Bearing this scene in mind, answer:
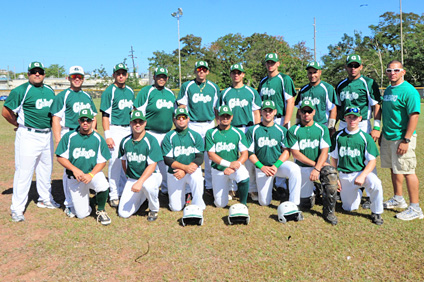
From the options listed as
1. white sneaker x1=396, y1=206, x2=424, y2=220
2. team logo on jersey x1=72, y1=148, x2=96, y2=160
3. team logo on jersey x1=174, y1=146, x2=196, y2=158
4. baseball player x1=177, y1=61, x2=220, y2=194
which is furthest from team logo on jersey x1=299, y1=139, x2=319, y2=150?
team logo on jersey x1=72, y1=148, x2=96, y2=160

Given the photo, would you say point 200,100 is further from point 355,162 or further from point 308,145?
point 355,162

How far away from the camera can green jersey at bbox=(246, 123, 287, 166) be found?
590 cm

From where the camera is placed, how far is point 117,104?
20.1 ft

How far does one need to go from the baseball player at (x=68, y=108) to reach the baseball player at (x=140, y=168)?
77 cm

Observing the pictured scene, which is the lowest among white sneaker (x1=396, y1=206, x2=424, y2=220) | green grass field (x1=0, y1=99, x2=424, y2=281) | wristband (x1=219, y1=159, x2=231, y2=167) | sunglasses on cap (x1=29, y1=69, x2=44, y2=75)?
green grass field (x1=0, y1=99, x2=424, y2=281)

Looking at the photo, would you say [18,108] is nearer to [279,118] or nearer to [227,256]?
[227,256]

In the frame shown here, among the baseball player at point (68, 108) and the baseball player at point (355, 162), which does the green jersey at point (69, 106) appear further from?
the baseball player at point (355, 162)

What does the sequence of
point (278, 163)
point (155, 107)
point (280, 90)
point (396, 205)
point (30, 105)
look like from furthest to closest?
1. point (280, 90)
2. point (155, 107)
3. point (278, 163)
4. point (396, 205)
5. point (30, 105)

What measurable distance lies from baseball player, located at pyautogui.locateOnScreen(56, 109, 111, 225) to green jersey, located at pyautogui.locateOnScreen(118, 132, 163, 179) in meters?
0.34

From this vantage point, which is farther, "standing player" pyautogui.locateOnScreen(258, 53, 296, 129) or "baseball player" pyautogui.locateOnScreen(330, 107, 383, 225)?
"standing player" pyautogui.locateOnScreen(258, 53, 296, 129)

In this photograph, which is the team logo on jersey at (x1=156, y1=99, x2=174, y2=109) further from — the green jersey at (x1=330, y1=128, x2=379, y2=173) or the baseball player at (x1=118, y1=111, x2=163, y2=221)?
the green jersey at (x1=330, y1=128, x2=379, y2=173)

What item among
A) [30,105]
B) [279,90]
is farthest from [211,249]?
[30,105]

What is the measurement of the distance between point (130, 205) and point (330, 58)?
55.3 meters

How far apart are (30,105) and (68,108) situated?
0.56m
